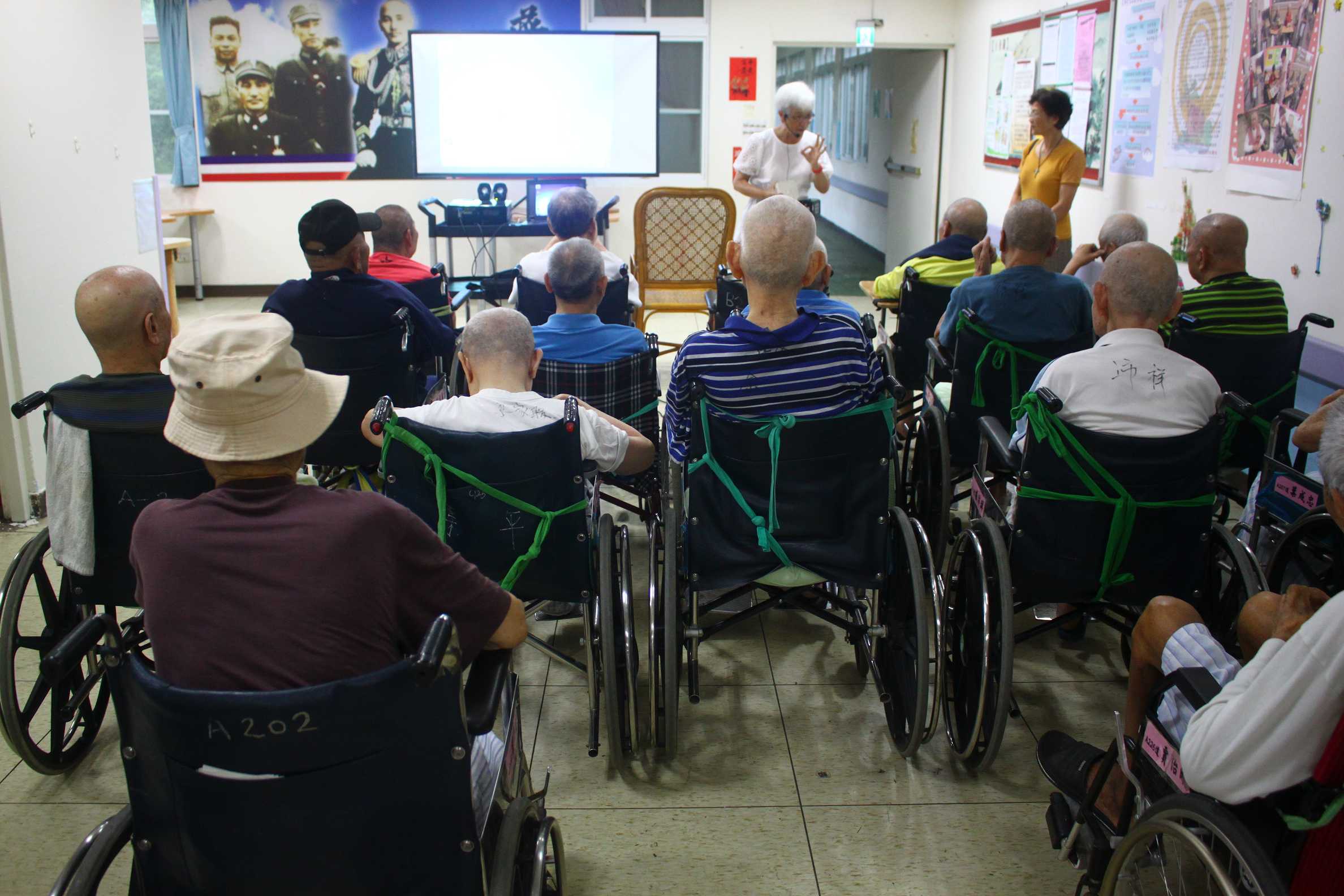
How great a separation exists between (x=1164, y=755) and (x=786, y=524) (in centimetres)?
89

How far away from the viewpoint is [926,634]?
213 cm

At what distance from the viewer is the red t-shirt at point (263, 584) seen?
1232mm

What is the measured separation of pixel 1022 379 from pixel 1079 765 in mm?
1309

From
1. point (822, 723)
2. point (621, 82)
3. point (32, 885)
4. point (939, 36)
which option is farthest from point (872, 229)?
point (32, 885)

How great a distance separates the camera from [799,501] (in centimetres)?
220

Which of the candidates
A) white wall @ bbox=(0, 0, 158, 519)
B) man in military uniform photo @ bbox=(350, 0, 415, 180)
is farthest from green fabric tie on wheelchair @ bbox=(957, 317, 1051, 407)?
man in military uniform photo @ bbox=(350, 0, 415, 180)

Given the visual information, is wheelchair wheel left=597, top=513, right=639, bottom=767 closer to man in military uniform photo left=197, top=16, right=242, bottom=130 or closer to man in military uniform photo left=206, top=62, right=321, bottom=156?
man in military uniform photo left=206, top=62, right=321, bottom=156

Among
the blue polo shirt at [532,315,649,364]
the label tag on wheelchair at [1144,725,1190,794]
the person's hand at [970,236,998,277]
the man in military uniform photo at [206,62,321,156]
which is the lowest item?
the label tag on wheelchair at [1144,725,1190,794]

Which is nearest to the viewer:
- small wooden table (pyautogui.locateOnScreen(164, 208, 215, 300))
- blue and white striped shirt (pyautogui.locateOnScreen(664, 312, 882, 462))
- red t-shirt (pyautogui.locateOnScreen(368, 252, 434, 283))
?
blue and white striped shirt (pyautogui.locateOnScreen(664, 312, 882, 462))

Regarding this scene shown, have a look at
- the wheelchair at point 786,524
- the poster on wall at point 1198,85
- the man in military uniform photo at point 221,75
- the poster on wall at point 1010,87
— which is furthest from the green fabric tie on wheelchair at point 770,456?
the man in military uniform photo at point 221,75

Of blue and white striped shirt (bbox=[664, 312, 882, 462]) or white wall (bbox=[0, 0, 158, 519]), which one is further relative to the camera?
white wall (bbox=[0, 0, 158, 519])

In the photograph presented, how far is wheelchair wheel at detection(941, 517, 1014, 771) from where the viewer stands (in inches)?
83.5

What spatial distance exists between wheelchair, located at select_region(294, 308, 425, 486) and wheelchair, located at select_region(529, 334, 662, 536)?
19.0 inches

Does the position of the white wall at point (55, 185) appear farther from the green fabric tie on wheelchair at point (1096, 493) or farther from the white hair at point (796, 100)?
the green fabric tie on wheelchair at point (1096, 493)
